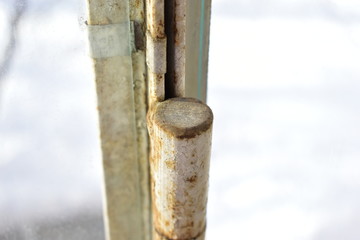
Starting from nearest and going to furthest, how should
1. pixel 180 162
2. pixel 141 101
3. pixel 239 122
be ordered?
1. pixel 180 162
2. pixel 141 101
3. pixel 239 122

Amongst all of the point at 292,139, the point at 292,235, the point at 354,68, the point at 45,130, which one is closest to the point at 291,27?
the point at 354,68

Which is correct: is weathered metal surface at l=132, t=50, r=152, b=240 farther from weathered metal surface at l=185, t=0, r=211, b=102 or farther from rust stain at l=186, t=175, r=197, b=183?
rust stain at l=186, t=175, r=197, b=183

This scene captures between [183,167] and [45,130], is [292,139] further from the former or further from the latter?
[183,167]

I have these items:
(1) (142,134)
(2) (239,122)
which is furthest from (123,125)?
(2) (239,122)

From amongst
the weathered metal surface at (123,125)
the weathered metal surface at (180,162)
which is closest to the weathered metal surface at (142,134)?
the weathered metal surface at (123,125)

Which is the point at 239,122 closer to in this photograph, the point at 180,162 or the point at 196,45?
the point at 196,45

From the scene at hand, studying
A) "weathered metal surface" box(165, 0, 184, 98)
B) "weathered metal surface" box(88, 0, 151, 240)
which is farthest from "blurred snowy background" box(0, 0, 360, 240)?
"weathered metal surface" box(165, 0, 184, 98)
